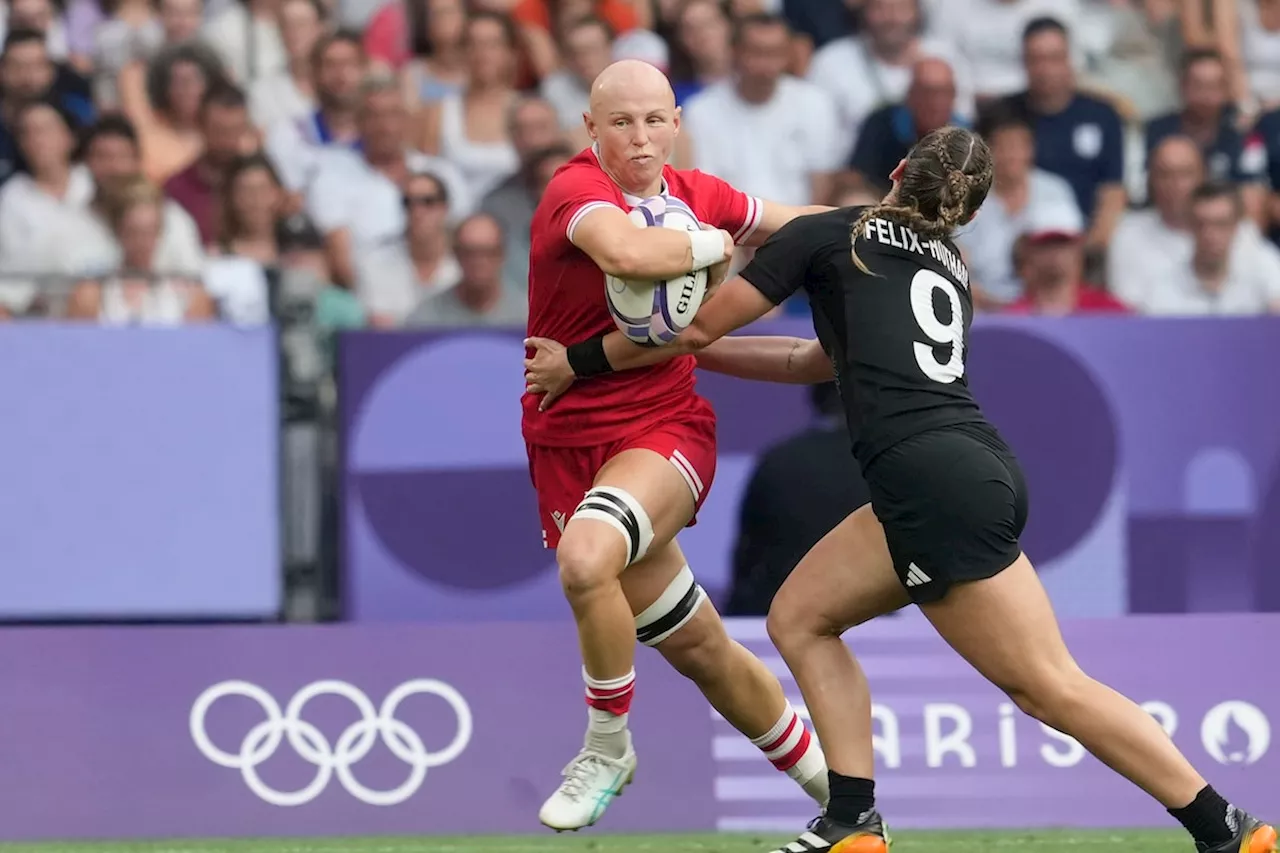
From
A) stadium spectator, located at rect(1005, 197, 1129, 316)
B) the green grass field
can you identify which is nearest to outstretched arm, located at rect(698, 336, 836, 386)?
the green grass field

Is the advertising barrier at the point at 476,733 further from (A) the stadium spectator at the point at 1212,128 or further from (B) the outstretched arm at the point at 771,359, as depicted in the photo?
(A) the stadium spectator at the point at 1212,128

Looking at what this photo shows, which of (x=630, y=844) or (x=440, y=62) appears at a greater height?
(x=440, y=62)

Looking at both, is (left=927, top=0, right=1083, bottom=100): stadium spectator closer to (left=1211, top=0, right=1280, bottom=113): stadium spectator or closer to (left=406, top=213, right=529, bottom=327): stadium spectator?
(left=1211, top=0, right=1280, bottom=113): stadium spectator

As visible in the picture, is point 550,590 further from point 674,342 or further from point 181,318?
point 674,342

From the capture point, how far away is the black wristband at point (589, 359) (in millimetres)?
5895

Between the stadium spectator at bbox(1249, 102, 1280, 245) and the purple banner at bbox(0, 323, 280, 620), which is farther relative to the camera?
the stadium spectator at bbox(1249, 102, 1280, 245)

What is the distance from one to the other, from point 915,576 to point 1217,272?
4962mm

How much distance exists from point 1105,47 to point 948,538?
22.5 feet

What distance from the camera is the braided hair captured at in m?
5.49

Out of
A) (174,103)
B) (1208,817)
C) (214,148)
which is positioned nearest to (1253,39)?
(214,148)

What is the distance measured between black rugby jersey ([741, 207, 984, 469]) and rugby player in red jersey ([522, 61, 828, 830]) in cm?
30

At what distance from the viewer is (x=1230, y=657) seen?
775cm

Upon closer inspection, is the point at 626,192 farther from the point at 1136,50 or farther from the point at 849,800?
the point at 1136,50

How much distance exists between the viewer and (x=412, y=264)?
970 cm
